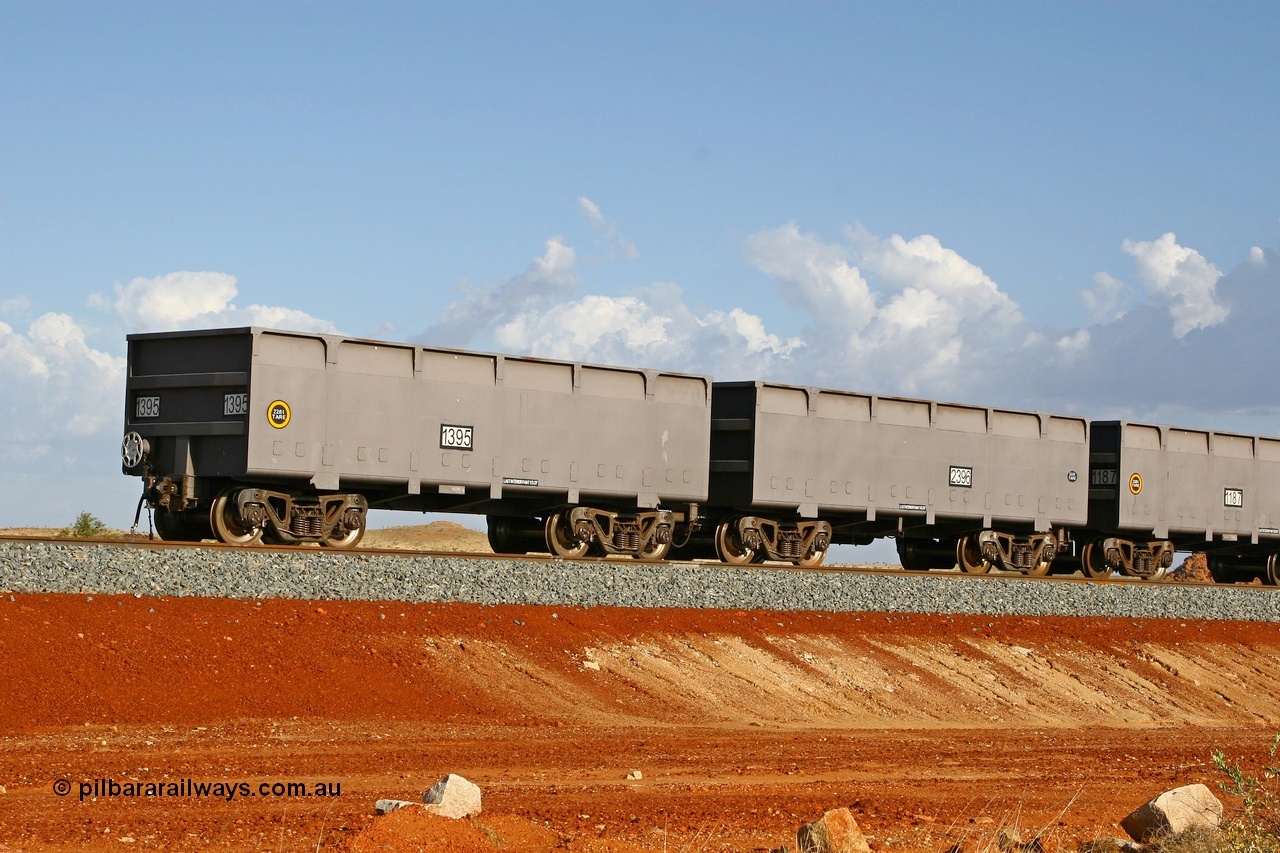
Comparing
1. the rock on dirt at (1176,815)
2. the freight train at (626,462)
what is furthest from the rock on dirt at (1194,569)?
the rock on dirt at (1176,815)

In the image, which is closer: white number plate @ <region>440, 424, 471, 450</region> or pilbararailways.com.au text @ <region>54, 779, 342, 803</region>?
pilbararailways.com.au text @ <region>54, 779, 342, 803</region>

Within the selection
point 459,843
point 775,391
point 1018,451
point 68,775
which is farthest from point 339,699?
point 1018,451

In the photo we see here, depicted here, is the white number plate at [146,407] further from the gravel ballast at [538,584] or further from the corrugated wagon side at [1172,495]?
the corrugated wagon side at [1172,495]

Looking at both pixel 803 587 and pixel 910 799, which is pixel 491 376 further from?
pixel 910 799

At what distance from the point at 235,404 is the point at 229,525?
5.55 feet

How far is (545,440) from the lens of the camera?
2116cm

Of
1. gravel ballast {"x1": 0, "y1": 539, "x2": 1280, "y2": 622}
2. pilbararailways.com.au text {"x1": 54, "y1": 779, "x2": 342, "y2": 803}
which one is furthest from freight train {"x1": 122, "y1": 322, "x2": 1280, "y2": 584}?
pilbararailways.com.au text {"x1": 54, "y1": 779, "x2": 342, "y2": 803}

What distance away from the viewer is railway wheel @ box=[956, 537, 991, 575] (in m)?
27.1

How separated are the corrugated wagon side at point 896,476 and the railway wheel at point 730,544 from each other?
0.07 feet

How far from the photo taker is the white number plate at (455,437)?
2023cm

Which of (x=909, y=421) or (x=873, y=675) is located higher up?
(x=909, y=421)

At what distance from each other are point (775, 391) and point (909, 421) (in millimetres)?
3154

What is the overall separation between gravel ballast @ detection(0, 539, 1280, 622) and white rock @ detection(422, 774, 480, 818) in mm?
8005

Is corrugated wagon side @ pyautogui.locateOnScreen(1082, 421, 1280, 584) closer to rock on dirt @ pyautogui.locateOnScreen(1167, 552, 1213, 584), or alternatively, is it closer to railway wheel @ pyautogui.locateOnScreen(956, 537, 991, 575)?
railway wheel @ pyautogui.locateOnScreen(956, 537, 991, 575)
